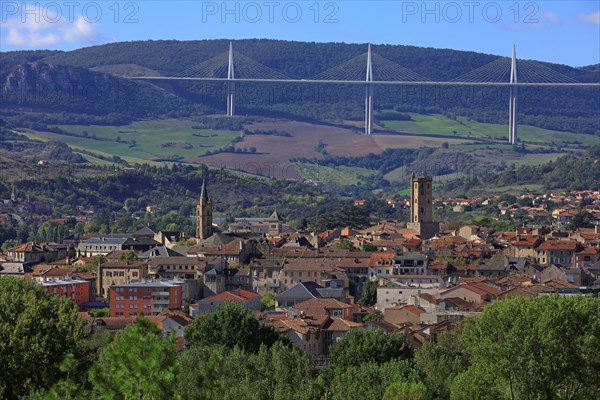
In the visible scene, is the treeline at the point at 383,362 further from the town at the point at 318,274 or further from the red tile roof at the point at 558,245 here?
the red tile roof at the point at 558,245

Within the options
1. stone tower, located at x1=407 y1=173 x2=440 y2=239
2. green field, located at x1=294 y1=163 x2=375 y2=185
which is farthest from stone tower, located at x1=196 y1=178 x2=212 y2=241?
green field, located at x1=294 y1=163 x2=375 y2=185

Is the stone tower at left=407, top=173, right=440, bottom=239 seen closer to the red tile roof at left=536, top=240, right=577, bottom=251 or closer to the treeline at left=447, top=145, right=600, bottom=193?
the red tile roof at left=536, top=240, right=577, bottom=251

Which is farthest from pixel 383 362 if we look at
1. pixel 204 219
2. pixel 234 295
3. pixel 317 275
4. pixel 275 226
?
pixel 275 226

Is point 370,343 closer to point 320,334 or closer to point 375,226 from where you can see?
point 320,334

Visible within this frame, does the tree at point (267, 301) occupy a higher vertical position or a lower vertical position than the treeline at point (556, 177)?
lower

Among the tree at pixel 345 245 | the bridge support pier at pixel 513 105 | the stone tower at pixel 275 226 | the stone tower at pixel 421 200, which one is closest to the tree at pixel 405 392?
the tree at pixel 345 245

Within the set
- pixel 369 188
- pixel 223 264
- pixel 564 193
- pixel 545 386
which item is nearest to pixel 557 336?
pixel 545 386
